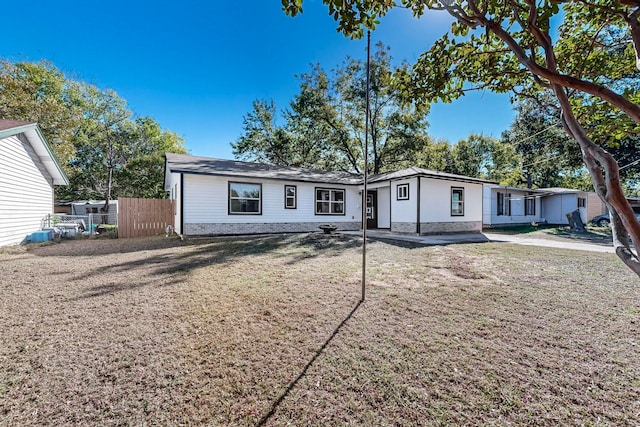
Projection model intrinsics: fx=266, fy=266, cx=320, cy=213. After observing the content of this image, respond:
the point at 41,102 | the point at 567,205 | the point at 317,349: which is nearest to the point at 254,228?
the point at 317,349

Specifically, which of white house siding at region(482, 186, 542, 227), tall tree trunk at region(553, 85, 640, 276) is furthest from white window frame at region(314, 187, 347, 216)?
tall tree trunk at region(553, 85, 640, 276)

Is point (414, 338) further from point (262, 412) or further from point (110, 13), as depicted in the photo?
point (110, 13)

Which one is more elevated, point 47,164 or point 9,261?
point 47,164

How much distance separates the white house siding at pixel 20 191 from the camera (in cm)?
869

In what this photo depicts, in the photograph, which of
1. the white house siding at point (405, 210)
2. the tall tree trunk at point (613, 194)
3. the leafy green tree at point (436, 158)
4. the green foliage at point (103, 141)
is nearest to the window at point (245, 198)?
the white house siding at point (405, 210)

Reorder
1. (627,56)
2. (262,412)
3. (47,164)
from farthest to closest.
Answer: (47,164) < (627,56) < (262,412)

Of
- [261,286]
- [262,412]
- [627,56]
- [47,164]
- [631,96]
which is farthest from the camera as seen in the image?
[47,164]

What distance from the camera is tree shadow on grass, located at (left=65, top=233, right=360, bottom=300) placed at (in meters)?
5.02

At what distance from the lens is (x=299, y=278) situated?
17.4 feet

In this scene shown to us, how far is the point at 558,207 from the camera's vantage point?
2219cm

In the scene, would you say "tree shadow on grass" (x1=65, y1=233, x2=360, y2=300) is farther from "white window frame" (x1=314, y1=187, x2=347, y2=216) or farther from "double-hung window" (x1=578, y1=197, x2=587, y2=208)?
"double-hung window" (x1=578, y1=197, x2=587, y2=208)

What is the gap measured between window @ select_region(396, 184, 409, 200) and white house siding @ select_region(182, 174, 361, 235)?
2.67 m

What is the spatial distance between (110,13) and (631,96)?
14720 millimetres

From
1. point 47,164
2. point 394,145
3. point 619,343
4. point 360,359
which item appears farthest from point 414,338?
point 394,145
